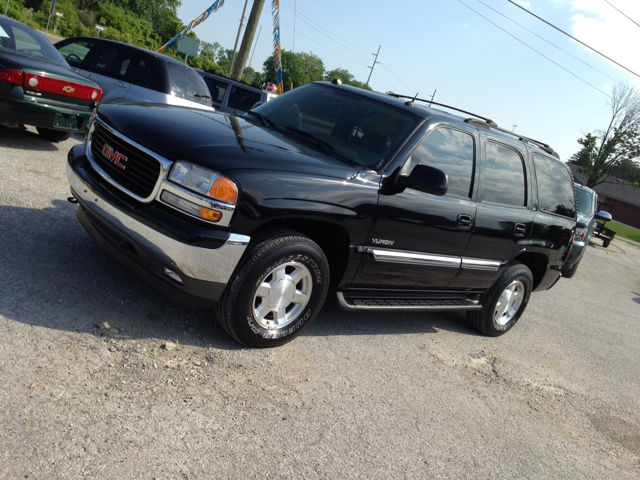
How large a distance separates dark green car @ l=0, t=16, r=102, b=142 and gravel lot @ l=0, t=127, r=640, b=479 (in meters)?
1.39

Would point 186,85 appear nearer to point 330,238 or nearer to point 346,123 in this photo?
point 346,123

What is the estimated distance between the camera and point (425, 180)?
388 centimetres

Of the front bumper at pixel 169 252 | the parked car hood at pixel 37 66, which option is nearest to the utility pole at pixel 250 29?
the parked car hood at pixel 37 66

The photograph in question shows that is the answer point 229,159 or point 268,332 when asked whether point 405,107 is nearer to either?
point 229,159

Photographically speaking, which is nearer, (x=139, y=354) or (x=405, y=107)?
(x=139, y=354)

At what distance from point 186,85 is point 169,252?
6927 millimetres

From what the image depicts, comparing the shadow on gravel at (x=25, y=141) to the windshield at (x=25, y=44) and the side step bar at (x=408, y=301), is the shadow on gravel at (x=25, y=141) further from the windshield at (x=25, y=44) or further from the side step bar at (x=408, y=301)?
the side step bar at (x=408, y=301)

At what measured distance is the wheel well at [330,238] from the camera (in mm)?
3797

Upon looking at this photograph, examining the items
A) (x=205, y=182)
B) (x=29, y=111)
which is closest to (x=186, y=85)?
(x=29, y=111)

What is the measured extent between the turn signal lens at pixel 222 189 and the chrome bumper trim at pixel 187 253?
9.3 inches

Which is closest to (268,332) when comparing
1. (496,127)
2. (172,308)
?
(172,308)

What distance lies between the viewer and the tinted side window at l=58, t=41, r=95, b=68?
30.7 feet

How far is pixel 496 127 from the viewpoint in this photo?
17.5 ft

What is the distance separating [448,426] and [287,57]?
3700 inches
